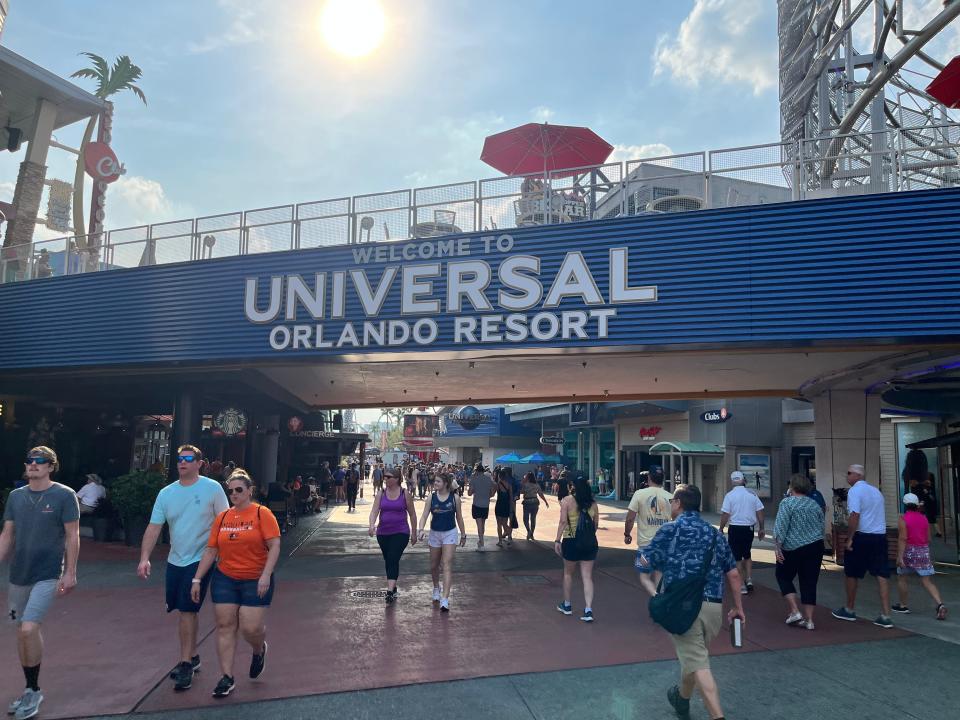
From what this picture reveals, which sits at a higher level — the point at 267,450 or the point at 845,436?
the point at 845,436

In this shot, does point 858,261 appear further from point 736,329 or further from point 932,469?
point 932,469

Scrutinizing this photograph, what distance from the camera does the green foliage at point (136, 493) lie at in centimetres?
1238

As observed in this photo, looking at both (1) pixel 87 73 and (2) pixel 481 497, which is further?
(1) pixel 87 73

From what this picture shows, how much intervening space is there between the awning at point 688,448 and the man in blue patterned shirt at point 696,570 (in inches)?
769

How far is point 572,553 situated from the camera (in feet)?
24.2

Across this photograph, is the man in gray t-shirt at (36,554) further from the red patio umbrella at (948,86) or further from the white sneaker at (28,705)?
the red patio umbrella at (948,86)

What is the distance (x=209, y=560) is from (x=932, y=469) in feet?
68.8

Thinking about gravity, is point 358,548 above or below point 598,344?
below

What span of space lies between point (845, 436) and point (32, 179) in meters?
23.8

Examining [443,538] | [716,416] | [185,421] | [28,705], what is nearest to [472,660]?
[443,538]

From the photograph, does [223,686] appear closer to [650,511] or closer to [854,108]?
[650,511]

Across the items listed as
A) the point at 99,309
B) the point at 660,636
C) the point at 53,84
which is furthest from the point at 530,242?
the point at 53,84

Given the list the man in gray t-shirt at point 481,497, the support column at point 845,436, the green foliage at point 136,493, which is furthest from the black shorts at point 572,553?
the green foliage at point 136,493

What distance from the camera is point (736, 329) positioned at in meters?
9.13
